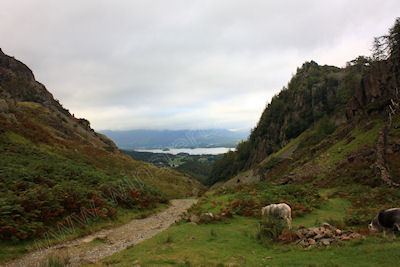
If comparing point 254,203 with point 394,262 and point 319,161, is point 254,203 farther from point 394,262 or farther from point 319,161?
point 319,161

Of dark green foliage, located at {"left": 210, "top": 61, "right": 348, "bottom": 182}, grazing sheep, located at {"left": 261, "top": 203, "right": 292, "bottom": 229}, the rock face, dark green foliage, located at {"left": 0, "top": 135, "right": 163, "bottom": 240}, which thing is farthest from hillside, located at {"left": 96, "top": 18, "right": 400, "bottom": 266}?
the rock face

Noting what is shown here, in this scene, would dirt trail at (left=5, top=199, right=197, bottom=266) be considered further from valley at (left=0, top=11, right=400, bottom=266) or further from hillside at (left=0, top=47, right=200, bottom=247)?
hillside at (left=0, top=47, right=200, bottom=247)

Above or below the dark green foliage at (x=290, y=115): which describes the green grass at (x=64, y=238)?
below

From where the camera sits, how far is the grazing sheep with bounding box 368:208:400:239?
8.59m

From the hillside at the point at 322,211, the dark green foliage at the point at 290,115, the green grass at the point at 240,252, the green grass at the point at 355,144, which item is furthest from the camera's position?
the dark green foliage at the point at 290,115

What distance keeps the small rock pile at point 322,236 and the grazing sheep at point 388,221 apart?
3.78 ft

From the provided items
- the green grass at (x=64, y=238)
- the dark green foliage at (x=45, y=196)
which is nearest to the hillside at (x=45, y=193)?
the dark green foliage at (x=45, y=196)

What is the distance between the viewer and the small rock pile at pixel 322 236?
8969 mm

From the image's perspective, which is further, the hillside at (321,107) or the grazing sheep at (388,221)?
the hillside at (321,107)

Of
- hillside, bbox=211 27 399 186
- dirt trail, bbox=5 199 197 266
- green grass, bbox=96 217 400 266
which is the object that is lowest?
dirt trail, bbox=5 199 197 266

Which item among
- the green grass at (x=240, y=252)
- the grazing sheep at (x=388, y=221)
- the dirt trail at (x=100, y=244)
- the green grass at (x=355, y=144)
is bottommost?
the dirt trail at (x=100, y=244)

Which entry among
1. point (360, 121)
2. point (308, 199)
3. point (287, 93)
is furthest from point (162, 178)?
point (287, 93)

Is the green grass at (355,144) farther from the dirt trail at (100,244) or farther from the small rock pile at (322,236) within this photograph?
the dirt trail at (100,244)

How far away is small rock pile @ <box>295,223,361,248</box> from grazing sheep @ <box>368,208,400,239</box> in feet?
3.78
